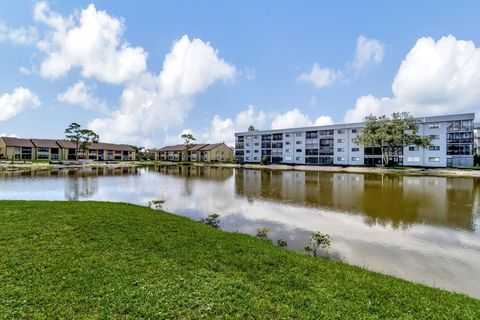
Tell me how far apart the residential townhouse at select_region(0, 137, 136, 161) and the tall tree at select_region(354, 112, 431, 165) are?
93712 millimetres

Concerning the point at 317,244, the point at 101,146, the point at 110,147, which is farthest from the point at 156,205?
the point at 110,147

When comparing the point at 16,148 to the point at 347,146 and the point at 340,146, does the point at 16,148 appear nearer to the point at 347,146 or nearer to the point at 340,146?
the point at 340,146

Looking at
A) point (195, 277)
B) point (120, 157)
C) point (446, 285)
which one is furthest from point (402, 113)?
point (120, 157)

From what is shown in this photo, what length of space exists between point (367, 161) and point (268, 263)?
234 ft

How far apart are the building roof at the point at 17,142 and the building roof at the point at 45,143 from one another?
1379mm

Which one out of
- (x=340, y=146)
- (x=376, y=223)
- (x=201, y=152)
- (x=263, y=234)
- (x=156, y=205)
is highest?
(x=340, y=146)

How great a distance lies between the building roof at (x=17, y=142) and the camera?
8206 cm

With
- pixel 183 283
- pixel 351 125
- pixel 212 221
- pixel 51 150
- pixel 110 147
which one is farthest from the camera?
pixel 110 147

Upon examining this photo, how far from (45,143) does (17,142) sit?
302 inches

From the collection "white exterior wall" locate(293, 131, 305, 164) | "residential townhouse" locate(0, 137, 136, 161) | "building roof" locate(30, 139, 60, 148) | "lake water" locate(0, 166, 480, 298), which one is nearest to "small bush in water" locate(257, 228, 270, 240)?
"lake water" locate(0, 166, 480, 298)

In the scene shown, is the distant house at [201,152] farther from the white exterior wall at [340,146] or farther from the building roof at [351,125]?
the white exterior wall at [340,146]

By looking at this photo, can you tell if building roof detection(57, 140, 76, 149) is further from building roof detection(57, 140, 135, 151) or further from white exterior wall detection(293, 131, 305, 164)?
white exterior wall detection(293, 131, 305, 164)

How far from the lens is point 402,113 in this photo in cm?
6025

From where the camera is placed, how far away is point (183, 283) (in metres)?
6.04
